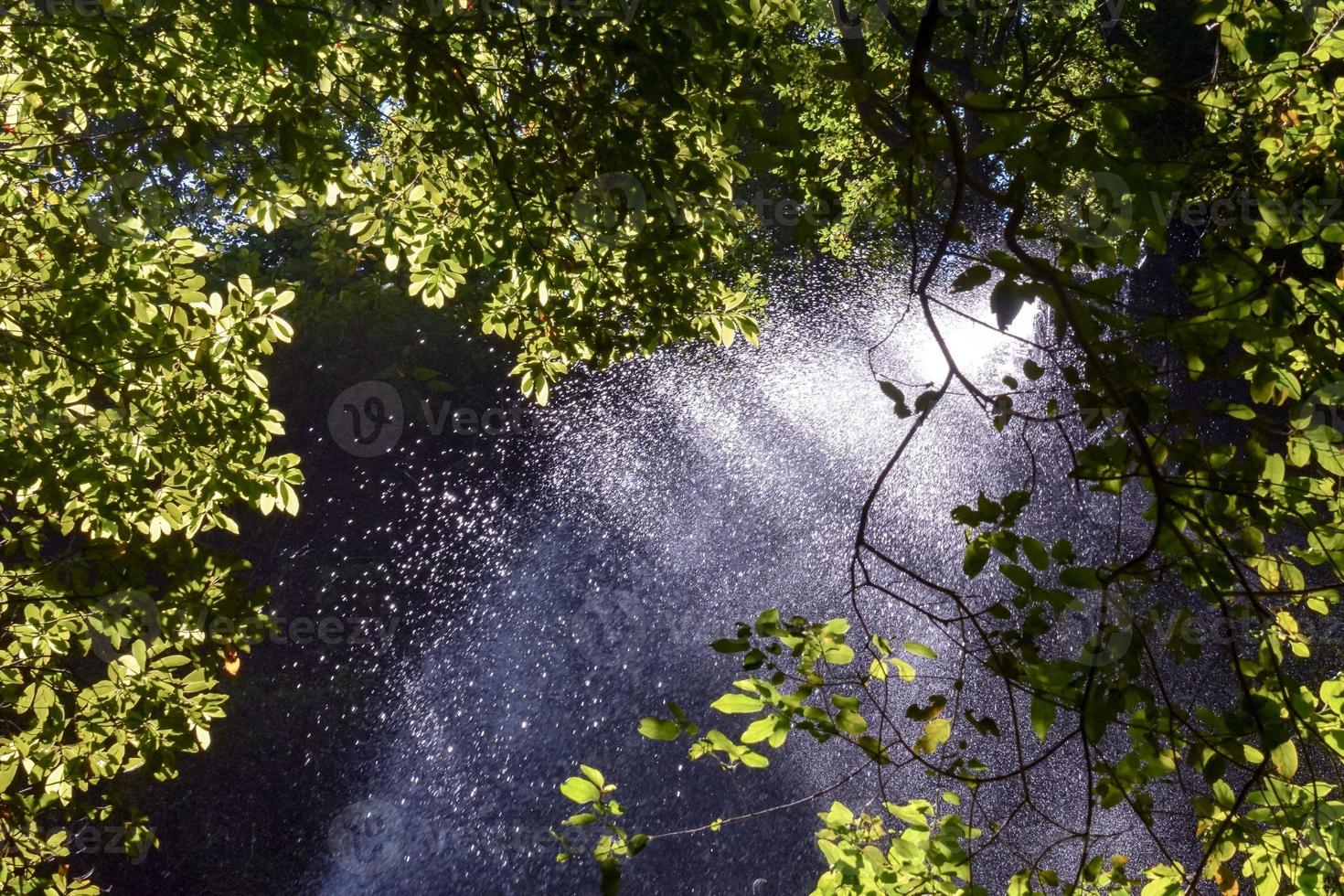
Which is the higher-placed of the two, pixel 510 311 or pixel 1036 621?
pixel 510 311

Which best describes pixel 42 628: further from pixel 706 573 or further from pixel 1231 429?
pixel 1231 429

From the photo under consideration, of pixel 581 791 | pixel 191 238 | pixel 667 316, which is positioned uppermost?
pixel 667 316

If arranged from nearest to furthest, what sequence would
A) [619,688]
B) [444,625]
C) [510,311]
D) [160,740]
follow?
[160,740] < [510,311] < [619,688] < [444,625]

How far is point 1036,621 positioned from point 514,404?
→ 12851mm

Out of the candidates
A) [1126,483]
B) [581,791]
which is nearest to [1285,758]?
[1126,483]

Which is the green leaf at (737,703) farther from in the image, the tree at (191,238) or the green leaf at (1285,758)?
the tree at (191,238)

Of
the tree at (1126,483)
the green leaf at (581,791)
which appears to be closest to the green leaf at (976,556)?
the tree at (1126,483)

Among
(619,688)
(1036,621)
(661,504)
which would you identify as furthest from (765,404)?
(1036,621)

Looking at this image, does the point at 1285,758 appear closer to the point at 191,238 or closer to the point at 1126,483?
the point at 1126,483

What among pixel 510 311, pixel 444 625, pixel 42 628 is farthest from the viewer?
pixel 444 625

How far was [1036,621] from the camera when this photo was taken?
1.89 metres

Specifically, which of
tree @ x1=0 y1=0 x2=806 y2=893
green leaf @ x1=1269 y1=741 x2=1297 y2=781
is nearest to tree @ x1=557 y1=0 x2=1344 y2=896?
green leaf @ x1=1269 y1=741 x2=1297 y2=781

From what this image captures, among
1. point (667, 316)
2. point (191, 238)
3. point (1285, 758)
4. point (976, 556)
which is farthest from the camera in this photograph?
point (667, 316)

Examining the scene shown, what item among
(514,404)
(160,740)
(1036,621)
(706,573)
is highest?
(514,404)
